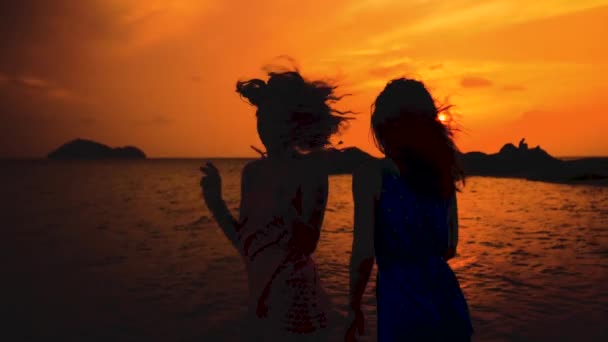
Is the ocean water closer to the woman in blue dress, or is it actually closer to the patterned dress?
the patterned dress

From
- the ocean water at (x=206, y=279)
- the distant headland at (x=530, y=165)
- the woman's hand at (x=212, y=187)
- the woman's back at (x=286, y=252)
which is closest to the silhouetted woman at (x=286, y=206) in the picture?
the woman's back at (x=286, y=252)

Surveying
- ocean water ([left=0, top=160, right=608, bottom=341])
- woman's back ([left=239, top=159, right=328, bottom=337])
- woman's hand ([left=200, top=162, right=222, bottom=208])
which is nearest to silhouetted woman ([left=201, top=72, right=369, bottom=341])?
woman's back ([left=239, top=159, right=328, bottom=337])

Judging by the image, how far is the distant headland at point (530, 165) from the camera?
48.7m

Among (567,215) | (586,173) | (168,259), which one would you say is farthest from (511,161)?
(168,259)

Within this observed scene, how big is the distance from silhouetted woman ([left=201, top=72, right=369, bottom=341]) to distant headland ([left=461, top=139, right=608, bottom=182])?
161ft

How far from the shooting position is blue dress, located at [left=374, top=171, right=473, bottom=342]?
87.5 inches

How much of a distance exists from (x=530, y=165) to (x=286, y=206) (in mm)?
65696

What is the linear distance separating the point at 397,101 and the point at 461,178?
1.82ft

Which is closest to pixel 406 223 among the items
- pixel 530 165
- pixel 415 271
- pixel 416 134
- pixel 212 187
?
pixel 415 271

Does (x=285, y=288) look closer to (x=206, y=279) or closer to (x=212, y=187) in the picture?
(x=212, y=187)

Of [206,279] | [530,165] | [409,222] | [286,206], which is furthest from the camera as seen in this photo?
[530,165]

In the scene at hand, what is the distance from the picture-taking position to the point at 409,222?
7.29 feet

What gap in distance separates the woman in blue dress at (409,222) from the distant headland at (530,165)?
161 ft

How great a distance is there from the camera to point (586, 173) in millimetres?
44438
